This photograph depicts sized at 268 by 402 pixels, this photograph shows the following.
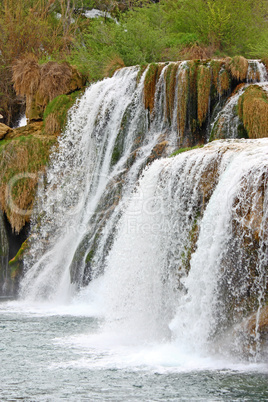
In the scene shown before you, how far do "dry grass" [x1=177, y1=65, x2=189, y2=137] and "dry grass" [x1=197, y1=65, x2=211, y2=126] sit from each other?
0.33 metres

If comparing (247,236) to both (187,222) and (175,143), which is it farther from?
(175,143)

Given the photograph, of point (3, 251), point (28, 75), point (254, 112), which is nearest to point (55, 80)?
point (28, 75)

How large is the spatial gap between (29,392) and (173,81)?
31.7ft

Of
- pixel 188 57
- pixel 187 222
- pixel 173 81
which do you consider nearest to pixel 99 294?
pixel 187 222

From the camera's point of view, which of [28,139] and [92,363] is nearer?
[92,363]

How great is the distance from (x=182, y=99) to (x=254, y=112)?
2.46 meters

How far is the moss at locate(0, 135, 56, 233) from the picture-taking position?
1530 cm

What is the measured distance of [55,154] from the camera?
15.9m

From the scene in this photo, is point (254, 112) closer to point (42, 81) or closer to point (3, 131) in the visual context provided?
point (42, 81)

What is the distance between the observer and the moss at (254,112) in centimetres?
1146

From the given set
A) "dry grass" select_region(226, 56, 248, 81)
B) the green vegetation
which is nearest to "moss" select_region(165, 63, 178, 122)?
"dry grass" select_region(226, 56, 248, 81)

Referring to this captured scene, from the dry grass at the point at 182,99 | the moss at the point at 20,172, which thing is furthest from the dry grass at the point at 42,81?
the dry grass at the point at 182,99

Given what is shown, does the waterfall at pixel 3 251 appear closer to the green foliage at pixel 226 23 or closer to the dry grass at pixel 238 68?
the dry grass at pixel 238 68

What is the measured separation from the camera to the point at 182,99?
13.6 metres
